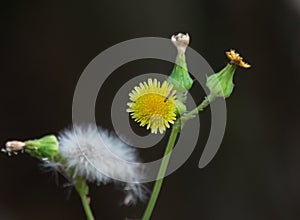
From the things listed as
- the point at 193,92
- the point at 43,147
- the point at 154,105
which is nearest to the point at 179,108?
the point at 154,105

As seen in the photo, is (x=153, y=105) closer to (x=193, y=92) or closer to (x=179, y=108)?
(x=179, y=108)

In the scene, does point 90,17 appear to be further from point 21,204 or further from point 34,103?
point 21,204

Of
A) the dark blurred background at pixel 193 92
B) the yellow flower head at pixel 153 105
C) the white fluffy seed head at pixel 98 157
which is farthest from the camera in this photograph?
the dark blurred background at pixel 193 92

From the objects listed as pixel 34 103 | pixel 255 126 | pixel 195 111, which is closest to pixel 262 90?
pixel 255 126

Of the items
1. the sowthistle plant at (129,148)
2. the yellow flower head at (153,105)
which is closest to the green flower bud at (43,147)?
the sowthistle plant at (129,148)

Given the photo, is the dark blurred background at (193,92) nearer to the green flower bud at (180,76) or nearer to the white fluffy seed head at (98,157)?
the white fluffy seed head at (98,157)
